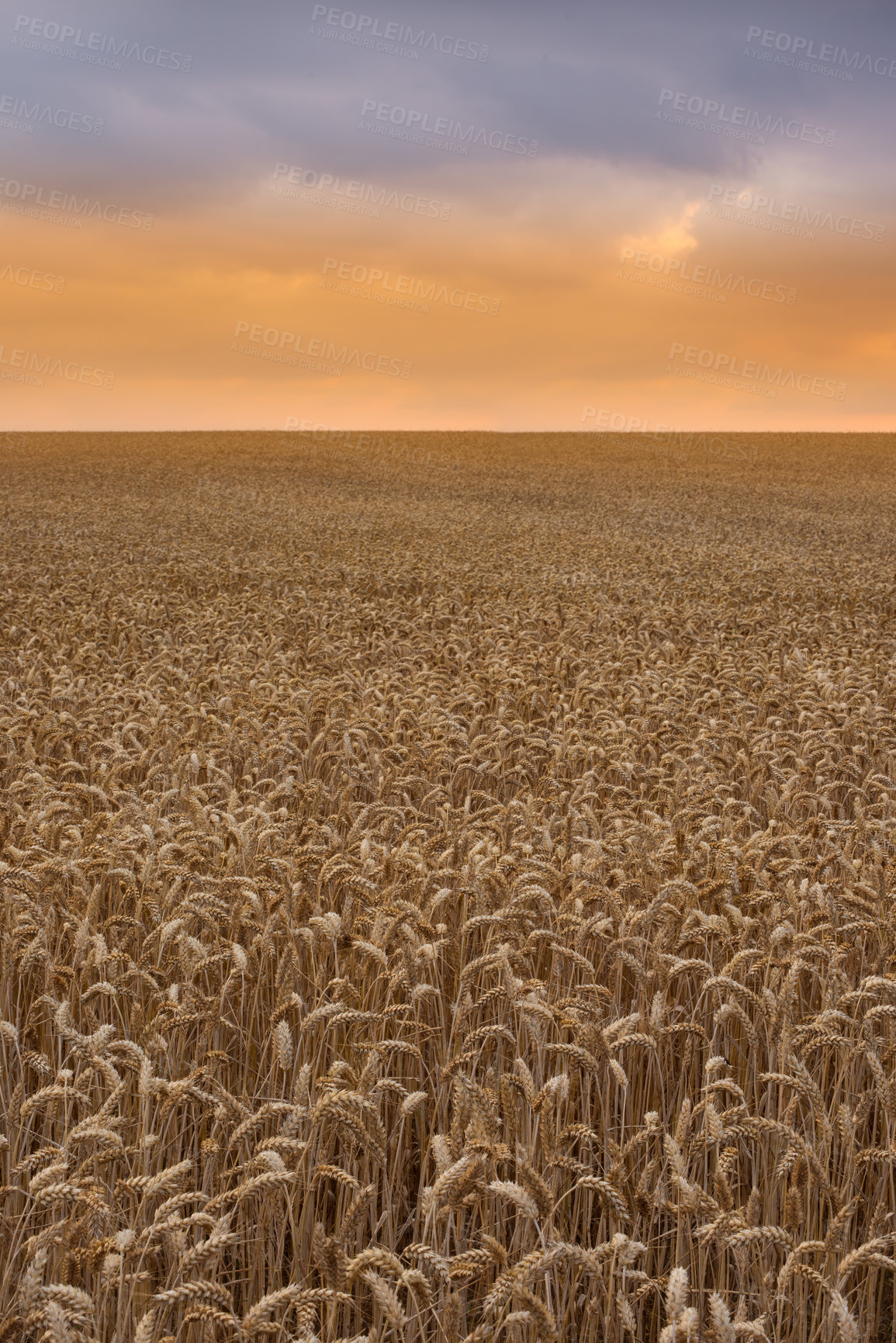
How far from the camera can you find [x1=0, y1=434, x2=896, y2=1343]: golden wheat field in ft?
8.57

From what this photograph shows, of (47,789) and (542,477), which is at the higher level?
(542,477)

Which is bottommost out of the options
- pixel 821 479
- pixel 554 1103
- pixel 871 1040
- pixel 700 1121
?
pixel 700 1121

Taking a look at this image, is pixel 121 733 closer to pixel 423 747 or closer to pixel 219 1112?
pixel 423 747

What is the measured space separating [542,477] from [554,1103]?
4559 centimetres

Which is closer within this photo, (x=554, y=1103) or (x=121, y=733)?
(x=554, y=1103)

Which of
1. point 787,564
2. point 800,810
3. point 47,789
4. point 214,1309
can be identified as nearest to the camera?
point 214,1309

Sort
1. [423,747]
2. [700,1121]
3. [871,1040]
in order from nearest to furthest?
[871,1040] < [700,1121] < [423,747]

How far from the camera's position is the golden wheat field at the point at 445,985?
2611 mm

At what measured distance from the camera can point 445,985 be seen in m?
4.72

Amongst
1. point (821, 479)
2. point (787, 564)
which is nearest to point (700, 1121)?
point (787, 564)

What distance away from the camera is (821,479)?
47719mm

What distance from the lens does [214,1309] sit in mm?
2086

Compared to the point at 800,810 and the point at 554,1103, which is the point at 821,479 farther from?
the point at 554,1103

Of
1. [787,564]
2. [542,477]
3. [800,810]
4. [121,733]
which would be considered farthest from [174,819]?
[542,477]
